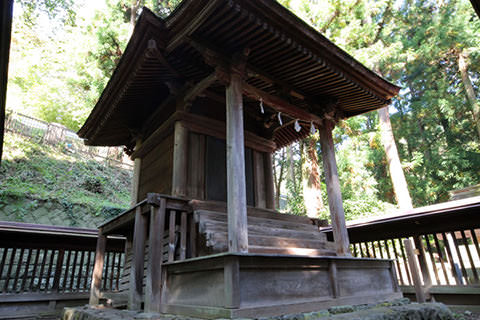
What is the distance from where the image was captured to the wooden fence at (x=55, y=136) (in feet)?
53.2

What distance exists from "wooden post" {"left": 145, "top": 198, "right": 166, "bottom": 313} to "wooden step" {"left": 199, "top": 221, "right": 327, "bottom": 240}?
61 cm

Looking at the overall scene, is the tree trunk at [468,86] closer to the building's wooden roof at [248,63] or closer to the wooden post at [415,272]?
the building's wooden roof at [248,63]

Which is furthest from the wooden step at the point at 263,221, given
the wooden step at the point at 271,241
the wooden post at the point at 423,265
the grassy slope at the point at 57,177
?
the grassy slope at the point at 57,177

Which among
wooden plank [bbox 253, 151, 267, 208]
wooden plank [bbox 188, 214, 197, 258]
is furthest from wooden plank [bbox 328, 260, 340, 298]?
wooden plank [bbox 253, 151, 267, 208]

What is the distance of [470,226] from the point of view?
6082 millimetres

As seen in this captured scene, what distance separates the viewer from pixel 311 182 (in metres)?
12.3

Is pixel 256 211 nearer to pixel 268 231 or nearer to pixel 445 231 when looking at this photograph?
pixel 268 231

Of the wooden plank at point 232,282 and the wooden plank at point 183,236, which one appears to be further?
the wooden plank at point 183,236

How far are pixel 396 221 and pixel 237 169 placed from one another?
13.7 ft

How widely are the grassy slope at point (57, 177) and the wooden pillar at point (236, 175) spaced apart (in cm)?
1156

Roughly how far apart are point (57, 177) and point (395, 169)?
1601 cm

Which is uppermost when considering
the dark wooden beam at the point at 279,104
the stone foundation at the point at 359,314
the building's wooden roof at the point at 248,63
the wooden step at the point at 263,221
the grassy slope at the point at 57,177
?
the grassy slope at the point at 57,177

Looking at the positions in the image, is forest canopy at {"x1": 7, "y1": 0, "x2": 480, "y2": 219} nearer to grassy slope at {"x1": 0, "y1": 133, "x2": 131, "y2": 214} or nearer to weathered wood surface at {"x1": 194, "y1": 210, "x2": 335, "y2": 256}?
grassy slope at {"x1": 0, "y1": 133, "x2": 131, "y2": 214}

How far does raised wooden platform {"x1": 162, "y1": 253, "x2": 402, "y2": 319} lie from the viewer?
3.02 metres
